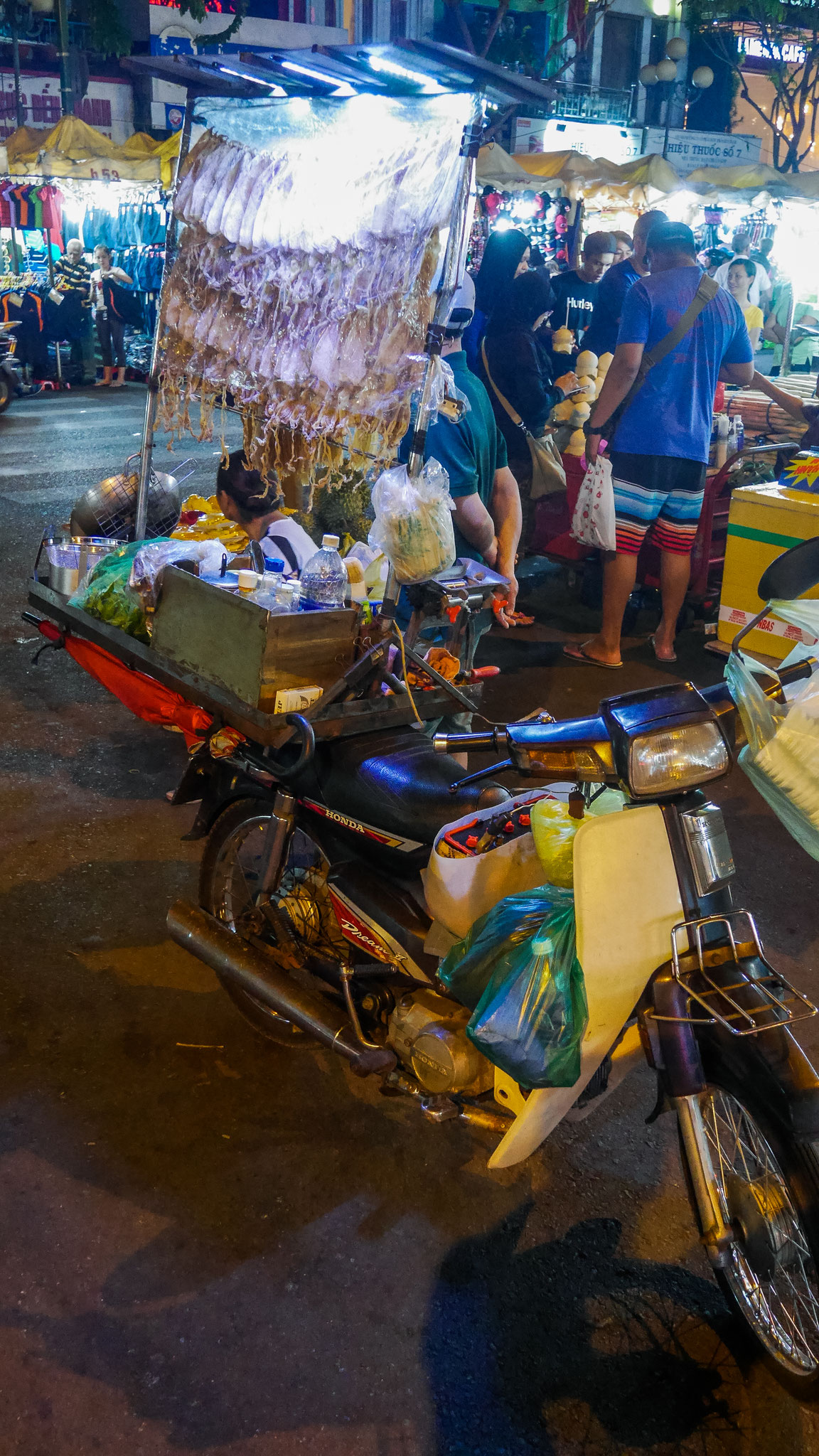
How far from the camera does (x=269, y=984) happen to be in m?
2.68

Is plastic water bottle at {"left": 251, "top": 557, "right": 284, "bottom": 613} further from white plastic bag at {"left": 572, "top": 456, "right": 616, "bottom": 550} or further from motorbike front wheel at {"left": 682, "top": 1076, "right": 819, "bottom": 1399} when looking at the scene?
white plastic bag at {"left": 572, "top": 456, "right": 616, "bottom": 550}

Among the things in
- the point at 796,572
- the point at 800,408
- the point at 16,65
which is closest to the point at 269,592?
the point at 796,572

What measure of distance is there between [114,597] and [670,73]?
3567cm

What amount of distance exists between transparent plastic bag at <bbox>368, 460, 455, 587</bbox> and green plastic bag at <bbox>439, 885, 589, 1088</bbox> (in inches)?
51.3

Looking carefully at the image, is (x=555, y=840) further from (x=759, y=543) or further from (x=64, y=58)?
(x=64, y=58)

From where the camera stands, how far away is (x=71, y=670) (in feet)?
19.4

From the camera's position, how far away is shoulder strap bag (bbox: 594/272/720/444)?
217 inches

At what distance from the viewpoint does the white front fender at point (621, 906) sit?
1.95m

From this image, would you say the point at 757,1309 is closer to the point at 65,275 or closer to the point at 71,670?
the point at 71,670

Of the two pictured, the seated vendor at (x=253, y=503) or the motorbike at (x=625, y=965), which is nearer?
the motorbike at (x=625, y=965)

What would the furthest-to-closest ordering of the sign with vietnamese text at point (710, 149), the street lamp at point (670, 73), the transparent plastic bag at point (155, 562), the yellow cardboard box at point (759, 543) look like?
the street lamp at point (670, 73) → the sign with vietnamese text at point (710, 149) → the yellow cardboard box at point (759, 543) → the transparent plastic bag at point (155, 562)

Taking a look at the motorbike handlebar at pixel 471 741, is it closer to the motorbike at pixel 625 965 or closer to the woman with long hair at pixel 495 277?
the motorbike at pixel 625 965

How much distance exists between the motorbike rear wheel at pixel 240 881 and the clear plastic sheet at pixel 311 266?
49.3 inches

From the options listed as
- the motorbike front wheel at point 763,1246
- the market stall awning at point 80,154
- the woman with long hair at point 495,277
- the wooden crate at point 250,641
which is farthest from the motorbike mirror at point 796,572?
the market stall awning at point 80,154
